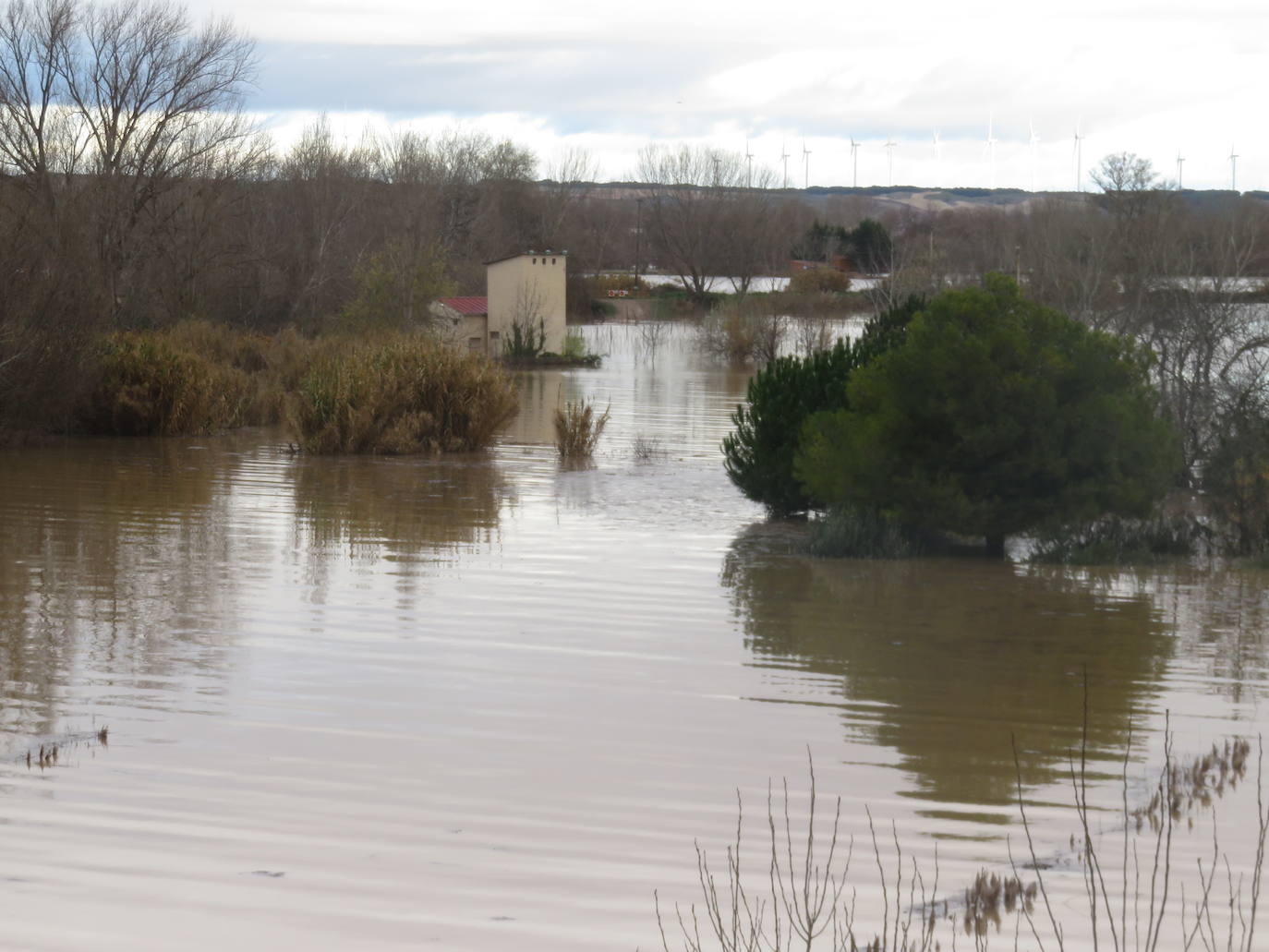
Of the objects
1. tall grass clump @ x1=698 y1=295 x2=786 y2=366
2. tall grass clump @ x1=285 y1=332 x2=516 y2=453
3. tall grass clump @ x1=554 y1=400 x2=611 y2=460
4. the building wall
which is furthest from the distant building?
tall grass clump @ x1=554 y1=400 x2=611 y2=460

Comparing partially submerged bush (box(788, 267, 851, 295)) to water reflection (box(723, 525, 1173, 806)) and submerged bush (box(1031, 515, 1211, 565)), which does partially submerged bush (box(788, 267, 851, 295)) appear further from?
water reflection (box(723, 525, 1173, 806))

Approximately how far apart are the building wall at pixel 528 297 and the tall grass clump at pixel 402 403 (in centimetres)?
2511

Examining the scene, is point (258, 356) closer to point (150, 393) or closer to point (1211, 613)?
point (150, 393)

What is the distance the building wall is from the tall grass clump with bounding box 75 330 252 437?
77.0ft

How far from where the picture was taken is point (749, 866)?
17.5 feet

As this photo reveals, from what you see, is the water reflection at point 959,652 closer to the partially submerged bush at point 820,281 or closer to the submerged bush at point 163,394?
the submerged bush at point 163,394

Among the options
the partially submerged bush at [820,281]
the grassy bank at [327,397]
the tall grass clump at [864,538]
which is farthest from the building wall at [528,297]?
the tall grass clump at [864,538]

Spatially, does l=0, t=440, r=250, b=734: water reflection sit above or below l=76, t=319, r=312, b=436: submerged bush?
below

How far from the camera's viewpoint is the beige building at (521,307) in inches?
1880

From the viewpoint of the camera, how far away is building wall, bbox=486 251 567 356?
47.9 meters

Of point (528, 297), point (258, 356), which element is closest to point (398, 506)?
point (258, 356)

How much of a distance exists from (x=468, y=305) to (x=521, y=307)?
2.58 metres

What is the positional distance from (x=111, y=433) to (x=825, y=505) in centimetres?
1316

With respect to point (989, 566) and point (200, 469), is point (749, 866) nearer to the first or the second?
point (989, 566)
